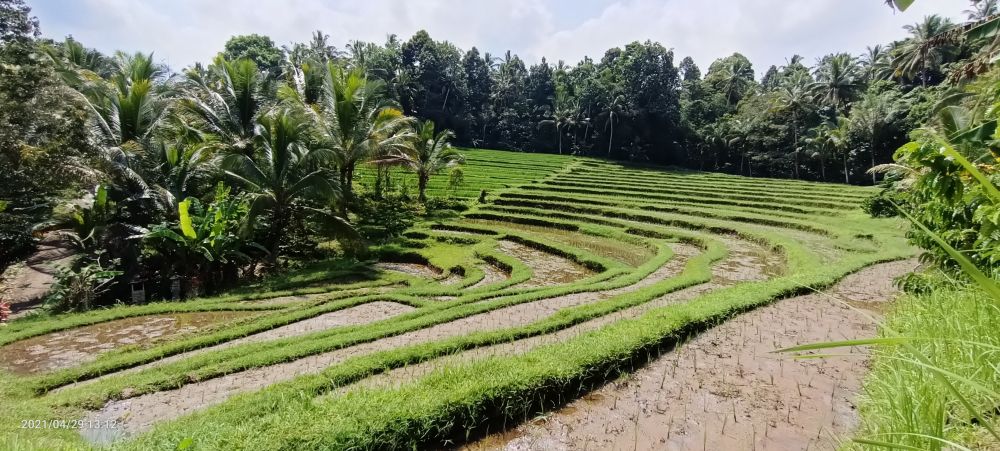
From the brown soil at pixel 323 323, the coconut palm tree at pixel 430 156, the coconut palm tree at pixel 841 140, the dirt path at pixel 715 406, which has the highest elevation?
the coconut palm tree at pixel 841 140

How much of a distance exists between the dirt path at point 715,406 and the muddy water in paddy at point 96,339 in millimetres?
5724

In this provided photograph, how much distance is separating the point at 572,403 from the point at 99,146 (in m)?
12.2

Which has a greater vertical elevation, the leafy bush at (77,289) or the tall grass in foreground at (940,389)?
the tall grass in foreground at (940,389)

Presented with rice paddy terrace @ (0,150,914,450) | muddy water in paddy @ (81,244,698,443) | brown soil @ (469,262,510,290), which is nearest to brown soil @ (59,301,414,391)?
rice paddy terrace @ (0,150,914,450)

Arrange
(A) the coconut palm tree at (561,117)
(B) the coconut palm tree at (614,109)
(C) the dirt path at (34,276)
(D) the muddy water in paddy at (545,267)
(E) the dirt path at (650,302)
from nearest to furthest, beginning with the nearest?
(E) the dirt path at (650,302) < (C) the dirt path at (34,276) < (D) the muddy water in paddy at (545,267) < (B) the coconut palm tree at (614,109) < (A) the coconut palm tree at (561,117)

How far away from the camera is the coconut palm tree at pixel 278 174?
11.2 metres

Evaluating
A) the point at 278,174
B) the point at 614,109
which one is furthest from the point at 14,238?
the point at 614,109

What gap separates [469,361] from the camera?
4797 millimetres

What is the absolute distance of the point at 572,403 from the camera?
3.97 meters

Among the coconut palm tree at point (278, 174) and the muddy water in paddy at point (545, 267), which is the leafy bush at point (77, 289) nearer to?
the coconut palm tree at point (278, 174)

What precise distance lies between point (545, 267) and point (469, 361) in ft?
25.4

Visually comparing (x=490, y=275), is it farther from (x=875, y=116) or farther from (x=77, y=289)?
(x=875, y=116)

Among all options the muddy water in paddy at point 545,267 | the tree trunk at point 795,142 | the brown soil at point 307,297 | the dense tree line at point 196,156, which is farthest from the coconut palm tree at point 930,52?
the brown soil at point 307,297
